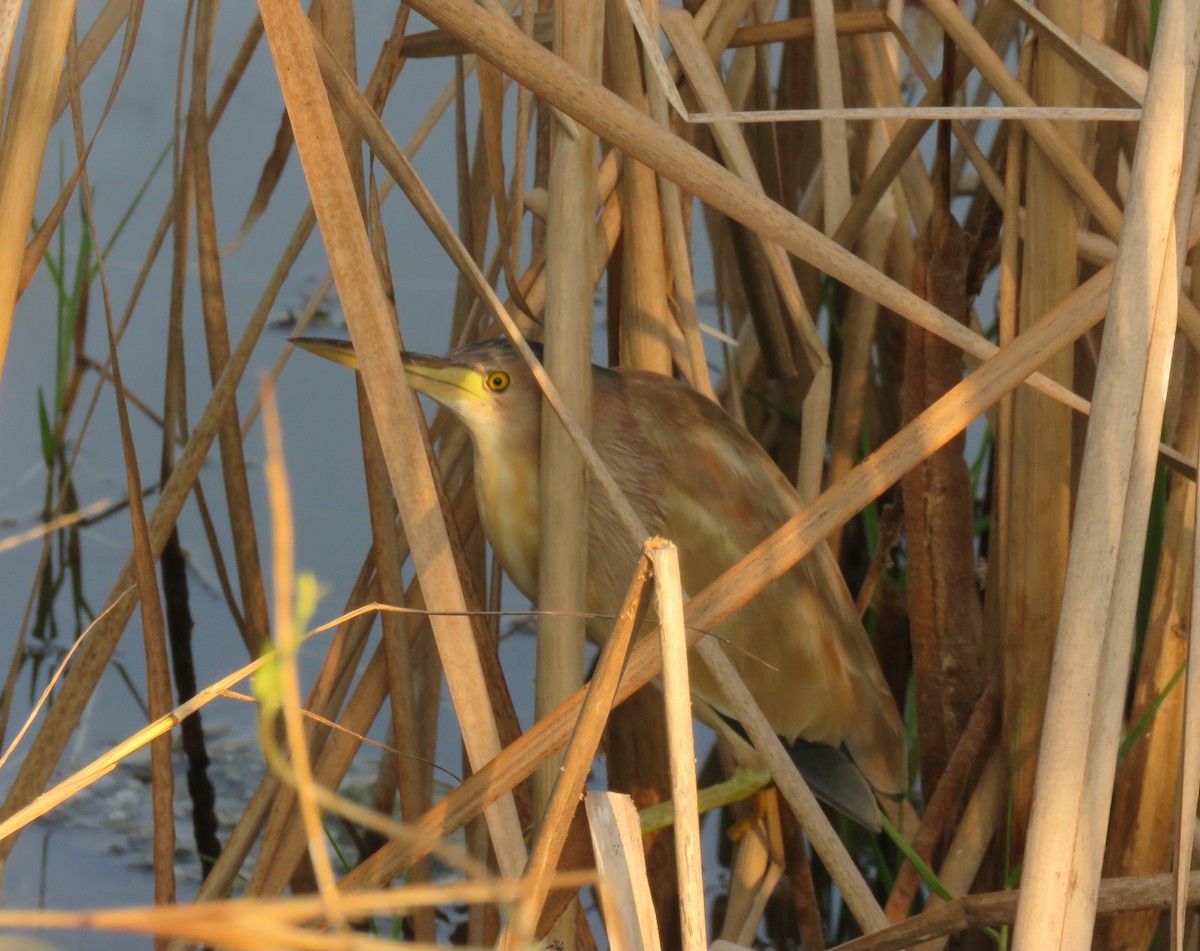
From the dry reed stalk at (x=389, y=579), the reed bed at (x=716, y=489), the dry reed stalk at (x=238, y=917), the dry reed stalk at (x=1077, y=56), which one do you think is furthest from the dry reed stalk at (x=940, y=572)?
the dry reed stalk at (x=238, y=917)

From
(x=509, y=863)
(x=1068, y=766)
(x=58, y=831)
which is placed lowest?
(x=58, y=831)

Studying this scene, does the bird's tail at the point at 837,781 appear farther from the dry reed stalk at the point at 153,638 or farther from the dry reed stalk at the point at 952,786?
the dry reed stalk at the point at 153,638

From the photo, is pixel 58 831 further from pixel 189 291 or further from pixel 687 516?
pixel 189 291

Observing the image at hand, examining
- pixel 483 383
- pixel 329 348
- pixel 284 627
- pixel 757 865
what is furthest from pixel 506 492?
pixel 284 627

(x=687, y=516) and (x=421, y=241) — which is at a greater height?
(x=421, y=241)

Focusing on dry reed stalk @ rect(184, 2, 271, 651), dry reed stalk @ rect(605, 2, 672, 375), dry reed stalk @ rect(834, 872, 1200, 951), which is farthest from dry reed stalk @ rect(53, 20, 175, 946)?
A: dry reed stalk @ rect(834, 872, 1200, 951)

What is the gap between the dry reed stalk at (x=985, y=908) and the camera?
2.70ft

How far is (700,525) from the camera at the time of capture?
4.12 feet

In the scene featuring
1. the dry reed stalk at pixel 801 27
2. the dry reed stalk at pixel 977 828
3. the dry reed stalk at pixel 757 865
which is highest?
the dry reed stalk at pixel 801 27

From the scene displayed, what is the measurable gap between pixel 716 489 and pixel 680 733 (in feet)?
2.55

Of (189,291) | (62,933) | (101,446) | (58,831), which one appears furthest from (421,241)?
(62,933)

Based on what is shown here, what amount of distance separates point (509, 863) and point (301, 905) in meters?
0.40

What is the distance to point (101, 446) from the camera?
2295mm

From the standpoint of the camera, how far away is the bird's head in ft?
3.64
